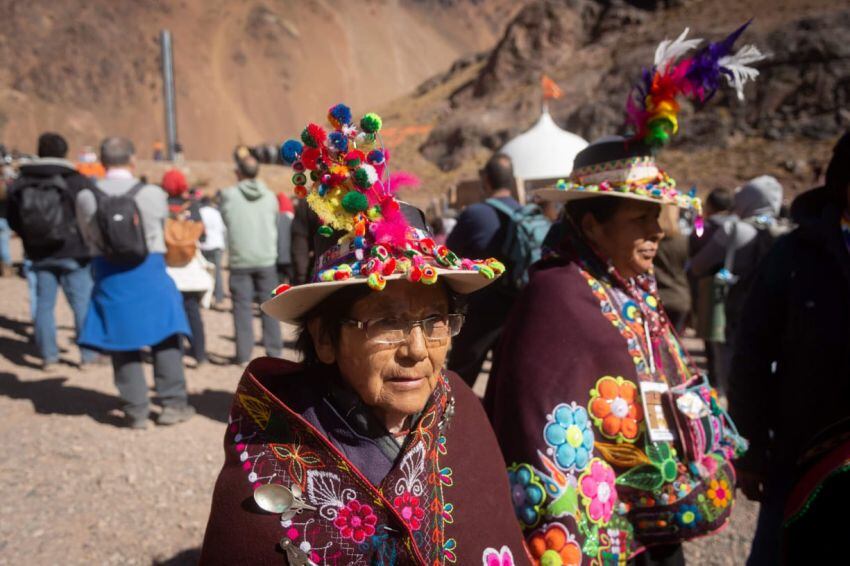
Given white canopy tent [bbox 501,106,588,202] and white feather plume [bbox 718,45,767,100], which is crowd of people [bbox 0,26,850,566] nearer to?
white feather plume [bbox 718,45,767,100]

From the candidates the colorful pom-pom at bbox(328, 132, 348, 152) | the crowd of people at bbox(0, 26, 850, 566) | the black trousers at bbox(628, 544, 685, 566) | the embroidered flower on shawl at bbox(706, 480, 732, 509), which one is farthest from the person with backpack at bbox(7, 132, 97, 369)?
the embroidered flower on shawl at bbox(706, 480, 732, 509)

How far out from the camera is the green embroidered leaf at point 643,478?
7.61 feet

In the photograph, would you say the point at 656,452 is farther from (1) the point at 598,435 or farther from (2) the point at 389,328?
(2) the point at 389,328

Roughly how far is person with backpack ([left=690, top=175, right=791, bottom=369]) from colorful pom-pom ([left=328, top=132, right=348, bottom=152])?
4.38 meters

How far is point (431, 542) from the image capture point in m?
1.72

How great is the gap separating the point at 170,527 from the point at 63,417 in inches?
85.8

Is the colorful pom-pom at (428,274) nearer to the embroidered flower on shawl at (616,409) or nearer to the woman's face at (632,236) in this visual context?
the embroidered flower on shawl at (616,409)

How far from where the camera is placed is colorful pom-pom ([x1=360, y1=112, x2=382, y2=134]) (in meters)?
1.68

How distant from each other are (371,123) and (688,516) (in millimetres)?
1802

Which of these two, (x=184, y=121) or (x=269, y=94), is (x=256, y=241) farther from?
(x=269, y=94)

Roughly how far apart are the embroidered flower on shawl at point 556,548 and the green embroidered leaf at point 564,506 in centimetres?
4

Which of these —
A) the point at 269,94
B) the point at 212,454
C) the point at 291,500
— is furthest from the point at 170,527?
the point at 269,94

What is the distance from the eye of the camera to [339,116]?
171 centimetres

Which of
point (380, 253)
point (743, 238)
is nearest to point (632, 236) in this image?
point (380, 253)
